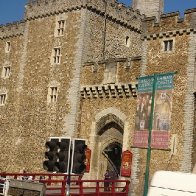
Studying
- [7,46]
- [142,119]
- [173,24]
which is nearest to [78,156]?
[142,119]

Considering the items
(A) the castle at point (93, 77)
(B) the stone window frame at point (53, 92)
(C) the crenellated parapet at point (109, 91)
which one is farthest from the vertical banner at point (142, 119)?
(B) the stone window frame at point (53, 92)

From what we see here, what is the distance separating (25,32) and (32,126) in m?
7.66

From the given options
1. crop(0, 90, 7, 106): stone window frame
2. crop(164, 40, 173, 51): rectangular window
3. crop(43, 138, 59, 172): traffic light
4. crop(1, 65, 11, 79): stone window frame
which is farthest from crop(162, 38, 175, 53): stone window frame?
crop(0, 90, 7, 106): stone window frame

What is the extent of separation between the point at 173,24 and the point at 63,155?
15.8 metres

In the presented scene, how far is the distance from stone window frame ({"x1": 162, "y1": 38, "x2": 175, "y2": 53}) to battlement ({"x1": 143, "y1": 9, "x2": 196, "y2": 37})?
0.45 metres

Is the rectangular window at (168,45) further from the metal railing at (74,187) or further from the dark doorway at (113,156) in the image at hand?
the metal railing at (74,187)

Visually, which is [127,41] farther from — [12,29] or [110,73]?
[12,29]

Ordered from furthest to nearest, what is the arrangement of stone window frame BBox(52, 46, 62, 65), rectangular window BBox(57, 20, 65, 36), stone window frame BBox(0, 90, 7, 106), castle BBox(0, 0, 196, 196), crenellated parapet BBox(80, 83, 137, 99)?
stone window frame BBox(0, 90, 7, 106), rectangular window BBox(57, 20, 65, 36), stone window frame BBox(52, 46, 62, 65), crenellated parapet BBox(80, 83, 137, 99), castle BBox(0, 0, 196, 196)

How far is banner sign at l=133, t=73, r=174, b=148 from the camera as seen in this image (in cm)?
1599

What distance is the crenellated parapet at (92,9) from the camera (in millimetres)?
31734

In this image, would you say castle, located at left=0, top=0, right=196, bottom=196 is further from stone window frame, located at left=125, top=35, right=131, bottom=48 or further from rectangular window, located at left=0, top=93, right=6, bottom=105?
rectangular window, located at left=0, top=93, right=6, bottom=105

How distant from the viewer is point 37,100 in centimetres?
3297

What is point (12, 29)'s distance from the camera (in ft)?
122

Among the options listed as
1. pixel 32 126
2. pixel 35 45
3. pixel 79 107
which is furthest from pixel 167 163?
pixel 35 45
